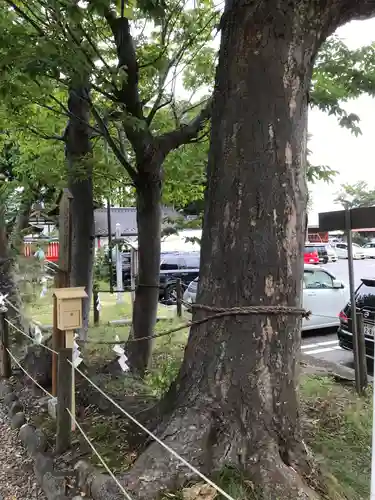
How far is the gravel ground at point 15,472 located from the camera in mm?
3521

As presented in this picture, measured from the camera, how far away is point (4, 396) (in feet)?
17.8

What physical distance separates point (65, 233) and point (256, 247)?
1.91 meters

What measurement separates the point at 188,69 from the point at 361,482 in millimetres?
5886

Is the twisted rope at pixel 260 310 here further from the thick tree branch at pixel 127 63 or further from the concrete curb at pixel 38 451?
the thick tree branch at pixel 127 63

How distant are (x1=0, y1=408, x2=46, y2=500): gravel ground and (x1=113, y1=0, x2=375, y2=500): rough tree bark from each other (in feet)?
4.14

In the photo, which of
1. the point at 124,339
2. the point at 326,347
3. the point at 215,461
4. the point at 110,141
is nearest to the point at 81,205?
the point at 110,141

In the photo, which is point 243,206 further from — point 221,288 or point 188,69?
point 188,69

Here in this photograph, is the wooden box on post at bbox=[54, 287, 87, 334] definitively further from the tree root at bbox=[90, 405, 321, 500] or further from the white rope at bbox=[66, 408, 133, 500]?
the tree root at bbox=[90, 405, 321, 500]

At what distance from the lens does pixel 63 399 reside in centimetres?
365

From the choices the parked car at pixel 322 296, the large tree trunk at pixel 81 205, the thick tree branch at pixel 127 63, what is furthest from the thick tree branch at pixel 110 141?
the parked car at pixel 322 296

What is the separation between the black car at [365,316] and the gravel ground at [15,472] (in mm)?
4980

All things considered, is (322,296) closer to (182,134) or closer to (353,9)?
(182,134)

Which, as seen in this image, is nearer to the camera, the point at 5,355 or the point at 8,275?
the point at 5,355

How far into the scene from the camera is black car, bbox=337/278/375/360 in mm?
7402
